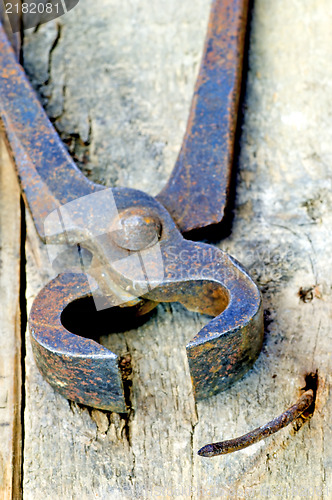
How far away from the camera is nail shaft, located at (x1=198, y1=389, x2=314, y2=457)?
3.15 ft

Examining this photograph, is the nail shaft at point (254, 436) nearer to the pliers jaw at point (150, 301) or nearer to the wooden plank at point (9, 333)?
the pliers jaw at point (150, 301)

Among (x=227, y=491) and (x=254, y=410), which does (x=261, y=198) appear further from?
(x=227, y=491)

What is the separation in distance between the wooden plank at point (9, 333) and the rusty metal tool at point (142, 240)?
95 mm

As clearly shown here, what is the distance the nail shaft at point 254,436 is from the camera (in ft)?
3.15

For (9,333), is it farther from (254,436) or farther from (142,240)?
(254,436)

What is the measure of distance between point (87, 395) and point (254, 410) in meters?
0.29

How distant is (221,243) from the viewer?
1.23 m

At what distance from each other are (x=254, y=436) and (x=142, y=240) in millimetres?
380

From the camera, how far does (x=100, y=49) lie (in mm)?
1508

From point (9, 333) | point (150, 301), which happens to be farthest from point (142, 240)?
point (9, 333)

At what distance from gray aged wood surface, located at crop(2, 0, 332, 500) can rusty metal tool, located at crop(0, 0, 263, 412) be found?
71mm

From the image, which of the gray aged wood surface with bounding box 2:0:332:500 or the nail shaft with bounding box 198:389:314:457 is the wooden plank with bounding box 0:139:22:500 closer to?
the gray aged wood surface with bounding box 2:0:332:500

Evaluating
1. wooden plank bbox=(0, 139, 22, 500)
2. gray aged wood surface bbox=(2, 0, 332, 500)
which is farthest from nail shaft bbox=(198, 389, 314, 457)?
wooden plank bbox=(0, 139, 22, 500)

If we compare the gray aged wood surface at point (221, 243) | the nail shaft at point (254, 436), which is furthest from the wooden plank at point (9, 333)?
the nail shaft at point (254, 436)
